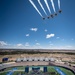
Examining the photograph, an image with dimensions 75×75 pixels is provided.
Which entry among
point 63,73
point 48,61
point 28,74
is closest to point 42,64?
point 48,61

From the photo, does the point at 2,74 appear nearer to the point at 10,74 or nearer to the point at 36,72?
the point at 10,74

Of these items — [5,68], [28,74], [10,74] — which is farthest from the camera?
[5,68]

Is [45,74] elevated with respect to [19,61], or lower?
lower

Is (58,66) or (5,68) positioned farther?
(58,66)

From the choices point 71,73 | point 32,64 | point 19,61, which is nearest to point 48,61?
point 32,64

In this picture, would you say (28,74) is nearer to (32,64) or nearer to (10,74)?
(10,74)

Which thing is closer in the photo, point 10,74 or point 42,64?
point 10,74

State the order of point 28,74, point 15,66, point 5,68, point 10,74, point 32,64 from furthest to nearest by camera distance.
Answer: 1. point 32,64
2. point 15,66
3. point 5,68
4. point 10,74
5. point 28,74

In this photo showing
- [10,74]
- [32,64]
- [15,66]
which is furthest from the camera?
[32,64]

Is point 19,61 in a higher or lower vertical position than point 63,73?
higher
